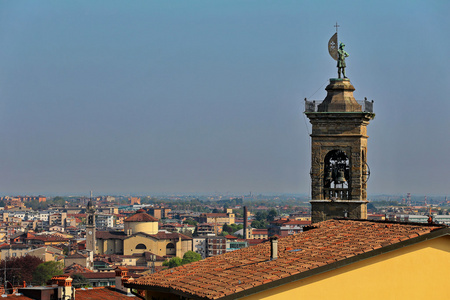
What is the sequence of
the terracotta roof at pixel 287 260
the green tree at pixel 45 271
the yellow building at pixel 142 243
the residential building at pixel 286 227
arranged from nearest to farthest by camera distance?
1. the terracotta roof at pixel 287 260
2. the green tree at pixel 45 271
3. the yellow building at pixel 142 243
4. the residential building at pixel 286 227

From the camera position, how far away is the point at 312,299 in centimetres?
902

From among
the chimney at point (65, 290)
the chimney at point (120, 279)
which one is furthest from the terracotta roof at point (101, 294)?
the chimney at point (65, 290)

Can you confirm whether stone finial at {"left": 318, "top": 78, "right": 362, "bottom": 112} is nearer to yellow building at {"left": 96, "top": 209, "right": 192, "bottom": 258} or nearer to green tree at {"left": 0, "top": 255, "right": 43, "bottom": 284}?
green tree at {"left": 0, "top": 255, "right": 43, "bottom": 284}

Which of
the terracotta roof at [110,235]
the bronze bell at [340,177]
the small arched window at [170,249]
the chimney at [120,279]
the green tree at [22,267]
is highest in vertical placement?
the bronze bell at [340,177]

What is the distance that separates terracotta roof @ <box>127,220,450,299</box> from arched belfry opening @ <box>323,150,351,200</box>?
10.0 metres

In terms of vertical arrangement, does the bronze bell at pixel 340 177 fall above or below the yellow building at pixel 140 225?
above

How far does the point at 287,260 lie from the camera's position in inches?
386

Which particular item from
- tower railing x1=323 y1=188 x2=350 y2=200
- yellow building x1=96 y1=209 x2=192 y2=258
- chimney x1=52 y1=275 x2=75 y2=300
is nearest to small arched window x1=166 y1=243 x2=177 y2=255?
yellow building x1=96 y1=209 x2=192 y2=258

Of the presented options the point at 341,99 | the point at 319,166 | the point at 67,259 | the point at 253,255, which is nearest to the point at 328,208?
the point at 319,166

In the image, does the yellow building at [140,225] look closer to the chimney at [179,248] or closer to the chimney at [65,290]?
the chimney at [179,248]

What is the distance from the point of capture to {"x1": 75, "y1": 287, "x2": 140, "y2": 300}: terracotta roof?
890 inches

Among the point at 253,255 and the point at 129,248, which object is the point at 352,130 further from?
the point at 129,248

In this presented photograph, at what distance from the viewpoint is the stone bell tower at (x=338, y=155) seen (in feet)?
71.3

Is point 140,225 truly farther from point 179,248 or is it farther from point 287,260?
point 287,260
